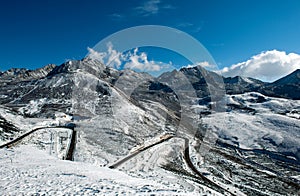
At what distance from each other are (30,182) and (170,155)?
117 feet

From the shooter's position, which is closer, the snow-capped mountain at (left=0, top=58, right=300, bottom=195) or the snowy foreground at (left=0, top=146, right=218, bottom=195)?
the snowy foreground at (left=0, top=146, right=218, bottom=195)

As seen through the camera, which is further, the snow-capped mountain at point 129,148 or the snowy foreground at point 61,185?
the snow-capped mountain at point 129,148

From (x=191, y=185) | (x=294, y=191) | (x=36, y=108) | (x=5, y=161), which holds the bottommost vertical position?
(x=294, y=191)

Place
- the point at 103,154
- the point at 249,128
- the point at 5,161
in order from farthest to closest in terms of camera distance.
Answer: the point at 249,128 < the point at 103,154 < the point at 5,161

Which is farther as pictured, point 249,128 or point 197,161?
point 249,128

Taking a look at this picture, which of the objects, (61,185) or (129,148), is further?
(129,148)

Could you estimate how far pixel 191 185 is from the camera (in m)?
28.8

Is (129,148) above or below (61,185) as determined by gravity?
above

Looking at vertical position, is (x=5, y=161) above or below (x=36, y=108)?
below

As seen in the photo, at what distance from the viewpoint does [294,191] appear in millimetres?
45188

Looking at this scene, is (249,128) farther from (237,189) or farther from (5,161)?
(5,161)

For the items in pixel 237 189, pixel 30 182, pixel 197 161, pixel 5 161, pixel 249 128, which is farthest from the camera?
pixel 249 128

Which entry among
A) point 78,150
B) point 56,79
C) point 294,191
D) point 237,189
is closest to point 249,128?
point 294,191

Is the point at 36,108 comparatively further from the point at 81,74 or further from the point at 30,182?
the point at 30,182
